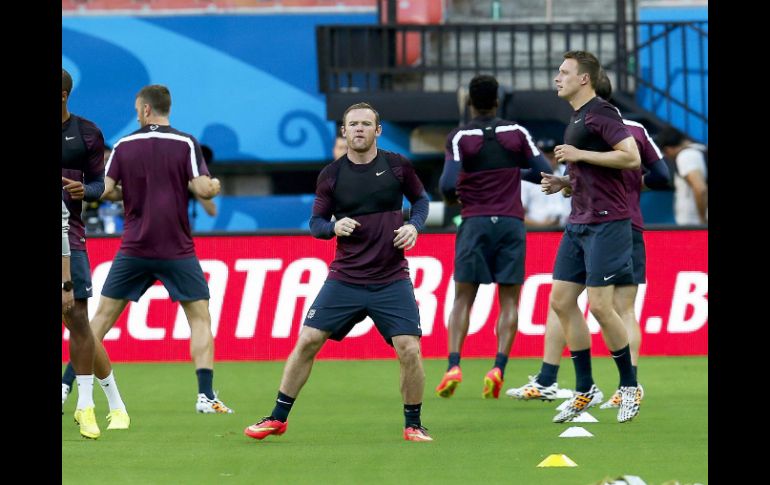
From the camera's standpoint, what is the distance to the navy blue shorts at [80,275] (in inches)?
364

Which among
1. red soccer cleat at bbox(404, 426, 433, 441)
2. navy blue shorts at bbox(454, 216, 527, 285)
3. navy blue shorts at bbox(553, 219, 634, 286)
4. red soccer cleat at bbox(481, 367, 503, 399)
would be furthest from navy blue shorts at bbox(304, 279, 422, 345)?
navy blue shorts at bbox(454, 216, 527, 285)

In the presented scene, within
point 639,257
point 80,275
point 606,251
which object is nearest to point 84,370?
point 80,275

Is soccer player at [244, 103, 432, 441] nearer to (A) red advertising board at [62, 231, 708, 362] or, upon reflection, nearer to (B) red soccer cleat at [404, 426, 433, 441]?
(B) red soccer cleat at [404, 426, 433, 441]

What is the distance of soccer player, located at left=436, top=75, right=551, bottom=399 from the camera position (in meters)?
11.7

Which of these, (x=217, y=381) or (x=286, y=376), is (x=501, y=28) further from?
(x=286, y=376)

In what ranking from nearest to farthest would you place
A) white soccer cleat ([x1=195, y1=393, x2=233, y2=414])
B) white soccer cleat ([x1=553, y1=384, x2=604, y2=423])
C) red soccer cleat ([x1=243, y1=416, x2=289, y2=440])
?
red soccer cleat ([x1=243, y1=416, x2=289, y2=440]), white soccer cleat ([x1=553, y1=384, x2=604, y2=423]), white soccer cleat ([x1=195, y1=393, x2=233, y2=414])

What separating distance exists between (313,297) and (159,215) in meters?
4.35

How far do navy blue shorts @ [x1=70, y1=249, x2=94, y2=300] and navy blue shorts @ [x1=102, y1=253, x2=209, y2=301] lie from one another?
1230 mm

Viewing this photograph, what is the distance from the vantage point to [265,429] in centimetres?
895

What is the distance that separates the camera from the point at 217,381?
13164 millimetres

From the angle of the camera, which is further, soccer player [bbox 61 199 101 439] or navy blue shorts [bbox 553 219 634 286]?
navy blue shorts [bbox 553 219 634 286]

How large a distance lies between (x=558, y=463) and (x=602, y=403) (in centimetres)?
338

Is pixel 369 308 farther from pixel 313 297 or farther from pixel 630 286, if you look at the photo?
pixel 313 297
